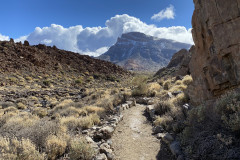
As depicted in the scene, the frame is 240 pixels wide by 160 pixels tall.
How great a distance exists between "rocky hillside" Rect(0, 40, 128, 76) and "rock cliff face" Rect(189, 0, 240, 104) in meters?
28.8

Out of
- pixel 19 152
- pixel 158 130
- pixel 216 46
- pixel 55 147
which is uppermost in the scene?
pixel 216 46

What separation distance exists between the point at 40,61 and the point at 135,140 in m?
35.1

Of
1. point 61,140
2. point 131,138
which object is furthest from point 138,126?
point 61,140

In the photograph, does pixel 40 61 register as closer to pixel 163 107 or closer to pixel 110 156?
pixel 163 107

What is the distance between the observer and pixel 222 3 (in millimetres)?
5129

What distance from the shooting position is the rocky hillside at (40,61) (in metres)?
29.1

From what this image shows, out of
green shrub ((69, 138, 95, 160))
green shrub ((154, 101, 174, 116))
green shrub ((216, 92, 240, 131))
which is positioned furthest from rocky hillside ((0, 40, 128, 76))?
green shrub ((216, 92, 240, 131))

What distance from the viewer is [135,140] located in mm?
5625

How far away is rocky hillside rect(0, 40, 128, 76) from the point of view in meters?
29.1

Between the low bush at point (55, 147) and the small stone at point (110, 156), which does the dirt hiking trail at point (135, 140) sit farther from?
the low bush at point (55, 147)

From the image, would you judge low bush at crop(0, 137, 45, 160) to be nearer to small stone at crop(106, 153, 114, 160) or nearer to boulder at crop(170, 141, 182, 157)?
small stone at crop(106, 153, 114, 160)

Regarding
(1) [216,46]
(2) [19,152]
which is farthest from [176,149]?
(2) [19,152]

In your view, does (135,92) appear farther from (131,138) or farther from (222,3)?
(222,3)

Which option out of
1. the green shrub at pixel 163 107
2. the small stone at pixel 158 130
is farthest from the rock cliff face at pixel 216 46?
the small stone at pixel 158 130
